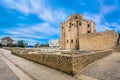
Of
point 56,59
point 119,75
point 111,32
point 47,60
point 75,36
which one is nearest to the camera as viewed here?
point 119,75

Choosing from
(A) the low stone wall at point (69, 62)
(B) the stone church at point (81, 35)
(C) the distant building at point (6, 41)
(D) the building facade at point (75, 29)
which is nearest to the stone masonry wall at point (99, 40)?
(B) the stone church at point (81, 35)

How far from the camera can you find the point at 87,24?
40.7m

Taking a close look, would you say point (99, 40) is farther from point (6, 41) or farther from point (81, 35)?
point (6, 41)

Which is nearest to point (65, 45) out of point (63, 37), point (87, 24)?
point (63, 37)

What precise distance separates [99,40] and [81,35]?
608 cm

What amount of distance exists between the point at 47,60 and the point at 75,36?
2789 cm

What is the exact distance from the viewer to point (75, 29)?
39.6 metres

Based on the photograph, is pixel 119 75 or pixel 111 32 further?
pixel 111 32

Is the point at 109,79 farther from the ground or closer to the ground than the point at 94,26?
closer to the ground

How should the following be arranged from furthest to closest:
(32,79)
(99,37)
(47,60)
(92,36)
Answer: (92,36), (99,37), (47,60), (32,79)

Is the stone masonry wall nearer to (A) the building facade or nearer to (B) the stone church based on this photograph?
(B) the stone church

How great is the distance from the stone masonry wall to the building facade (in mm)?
7540

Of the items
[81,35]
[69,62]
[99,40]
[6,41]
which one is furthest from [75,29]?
[6,41]

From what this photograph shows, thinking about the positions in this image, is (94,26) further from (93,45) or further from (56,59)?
(56,59)
